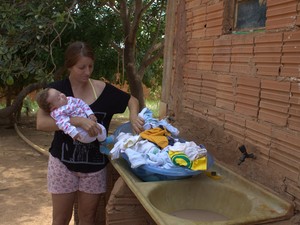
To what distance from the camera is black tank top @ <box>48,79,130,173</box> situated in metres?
2.40

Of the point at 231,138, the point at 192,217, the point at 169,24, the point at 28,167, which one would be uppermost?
the point at 169,24

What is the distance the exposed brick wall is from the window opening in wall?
89mm

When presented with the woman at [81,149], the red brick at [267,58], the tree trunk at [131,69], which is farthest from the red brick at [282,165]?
the tree trunk at [131,69]

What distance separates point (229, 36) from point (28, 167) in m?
4.88

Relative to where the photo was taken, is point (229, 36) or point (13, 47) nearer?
point (229, 36)

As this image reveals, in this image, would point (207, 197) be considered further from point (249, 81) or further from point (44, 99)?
point (44, 99)

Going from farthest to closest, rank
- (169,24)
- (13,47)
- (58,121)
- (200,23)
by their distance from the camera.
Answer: (13,47)
(169,24)
(200,23)
(58,121)

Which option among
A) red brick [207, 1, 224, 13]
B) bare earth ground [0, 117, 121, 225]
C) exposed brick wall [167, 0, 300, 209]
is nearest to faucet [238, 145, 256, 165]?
exposed brick wall [167, 0, 300, 209]

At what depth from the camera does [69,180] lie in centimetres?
245

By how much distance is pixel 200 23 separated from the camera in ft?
9.50

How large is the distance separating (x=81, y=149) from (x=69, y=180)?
238 mm

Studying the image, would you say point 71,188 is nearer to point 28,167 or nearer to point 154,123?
point 154,123

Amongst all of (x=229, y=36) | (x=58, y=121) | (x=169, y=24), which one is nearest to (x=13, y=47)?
(x=169, y=24)

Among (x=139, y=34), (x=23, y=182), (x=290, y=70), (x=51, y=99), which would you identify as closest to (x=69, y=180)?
(x=51, y=99)
